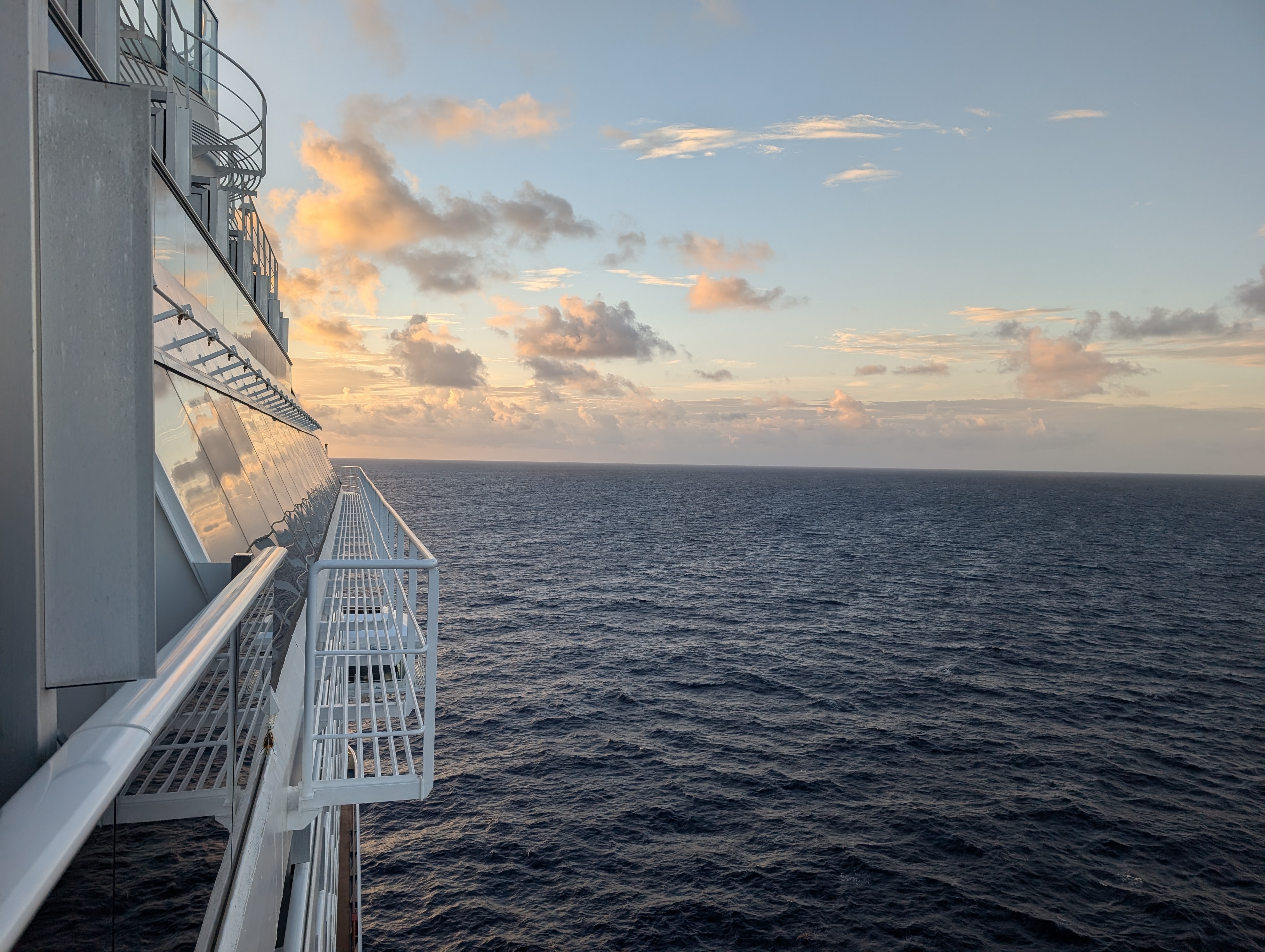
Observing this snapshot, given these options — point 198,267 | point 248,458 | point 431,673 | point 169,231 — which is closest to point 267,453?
point 248,458

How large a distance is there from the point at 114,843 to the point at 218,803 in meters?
0.90

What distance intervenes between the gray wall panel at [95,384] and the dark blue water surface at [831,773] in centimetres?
1284

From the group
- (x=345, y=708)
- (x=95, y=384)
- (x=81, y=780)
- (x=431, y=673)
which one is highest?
(x=95, y=384)

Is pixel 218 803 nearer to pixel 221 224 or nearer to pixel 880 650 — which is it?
pixel 221 224

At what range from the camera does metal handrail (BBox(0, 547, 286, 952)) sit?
79 centimetres

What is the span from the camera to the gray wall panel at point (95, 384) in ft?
5.44

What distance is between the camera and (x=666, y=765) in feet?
60.4

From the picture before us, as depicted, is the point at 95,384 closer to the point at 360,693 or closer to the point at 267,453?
the point at 360,693

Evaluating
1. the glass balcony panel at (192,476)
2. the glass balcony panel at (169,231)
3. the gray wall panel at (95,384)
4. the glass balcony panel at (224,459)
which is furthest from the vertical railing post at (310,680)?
the gray wall panel at (95,384)

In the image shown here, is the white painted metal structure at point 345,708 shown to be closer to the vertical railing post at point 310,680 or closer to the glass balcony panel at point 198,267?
the vertical railing post at point 310,680

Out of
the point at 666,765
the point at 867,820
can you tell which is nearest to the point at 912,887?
the point at 867,820

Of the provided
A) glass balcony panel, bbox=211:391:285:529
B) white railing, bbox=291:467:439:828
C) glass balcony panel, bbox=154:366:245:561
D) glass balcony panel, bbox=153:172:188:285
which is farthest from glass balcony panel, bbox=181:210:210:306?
white railing, bbox=291:467:439:828

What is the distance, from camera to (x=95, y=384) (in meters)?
1.72

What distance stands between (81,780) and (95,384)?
40.4 inches
